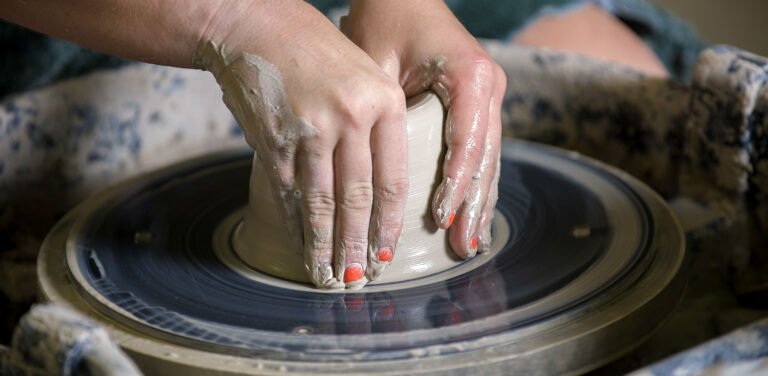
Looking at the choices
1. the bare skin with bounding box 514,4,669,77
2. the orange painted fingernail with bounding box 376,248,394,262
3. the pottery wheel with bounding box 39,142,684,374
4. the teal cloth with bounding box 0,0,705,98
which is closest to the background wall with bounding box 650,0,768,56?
the teal cloth with bounding box 0,0,705,98

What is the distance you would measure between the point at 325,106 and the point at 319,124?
0.02 m

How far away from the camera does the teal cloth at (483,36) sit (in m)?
1.89

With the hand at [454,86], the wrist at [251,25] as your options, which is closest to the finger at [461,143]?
the hand at [454,86]

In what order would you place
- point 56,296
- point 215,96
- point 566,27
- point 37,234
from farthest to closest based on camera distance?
point 566,27
point 215,96
point 37,234
point 56,296

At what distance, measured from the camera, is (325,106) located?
1.06 metres

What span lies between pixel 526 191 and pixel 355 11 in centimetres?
39

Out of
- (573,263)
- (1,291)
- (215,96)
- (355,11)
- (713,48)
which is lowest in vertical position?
(1,291)

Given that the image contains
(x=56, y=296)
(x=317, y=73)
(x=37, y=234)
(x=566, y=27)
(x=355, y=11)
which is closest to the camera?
(x=317, y=73)

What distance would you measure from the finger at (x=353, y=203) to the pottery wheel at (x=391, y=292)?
4 centimetres

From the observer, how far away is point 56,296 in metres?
1.18

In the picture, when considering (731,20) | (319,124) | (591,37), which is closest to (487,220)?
(319,124)

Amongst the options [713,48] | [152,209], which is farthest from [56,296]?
[713,48]

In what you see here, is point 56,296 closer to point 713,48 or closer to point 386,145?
point 386,145

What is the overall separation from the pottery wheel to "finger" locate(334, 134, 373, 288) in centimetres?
4
